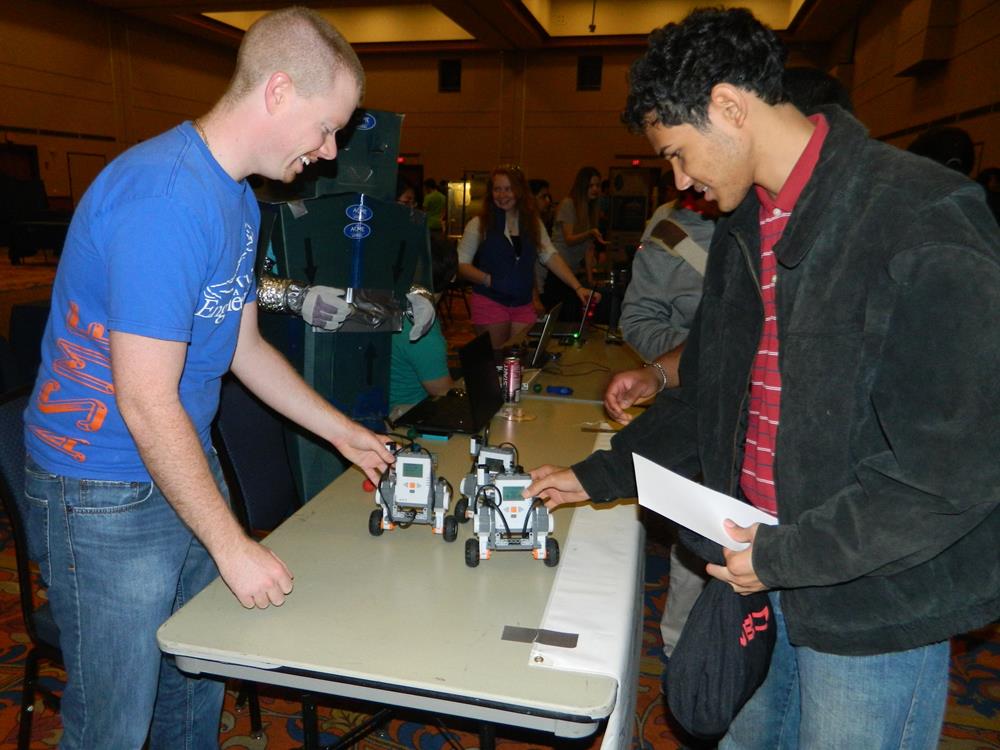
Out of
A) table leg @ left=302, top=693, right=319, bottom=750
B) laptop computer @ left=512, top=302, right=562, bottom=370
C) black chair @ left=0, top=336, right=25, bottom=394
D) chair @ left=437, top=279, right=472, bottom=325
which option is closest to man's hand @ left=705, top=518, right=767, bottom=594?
table leg @ left=302, top=693, right=319, bottom=750

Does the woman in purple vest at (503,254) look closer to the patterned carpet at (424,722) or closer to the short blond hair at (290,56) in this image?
the patterned carpet at (424,722)

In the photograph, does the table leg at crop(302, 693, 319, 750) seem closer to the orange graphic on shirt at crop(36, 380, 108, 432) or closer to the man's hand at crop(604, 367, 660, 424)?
the orange graphic on shirt at crop(36, 380, 108, 432)

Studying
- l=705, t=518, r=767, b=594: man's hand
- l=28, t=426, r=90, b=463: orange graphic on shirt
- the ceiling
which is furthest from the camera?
the ceiling

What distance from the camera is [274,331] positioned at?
236 centimetres

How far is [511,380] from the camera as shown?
246 cm

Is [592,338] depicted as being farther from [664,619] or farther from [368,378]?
[664,619]

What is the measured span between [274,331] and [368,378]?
394mm

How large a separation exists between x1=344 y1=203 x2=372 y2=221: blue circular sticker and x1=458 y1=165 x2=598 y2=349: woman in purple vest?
60.7 inches

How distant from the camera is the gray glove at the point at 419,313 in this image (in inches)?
100

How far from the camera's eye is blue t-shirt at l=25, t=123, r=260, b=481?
100cm

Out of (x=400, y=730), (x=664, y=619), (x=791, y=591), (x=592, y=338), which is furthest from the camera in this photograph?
(x=592, y=338)

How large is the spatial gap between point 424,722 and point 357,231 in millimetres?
1555

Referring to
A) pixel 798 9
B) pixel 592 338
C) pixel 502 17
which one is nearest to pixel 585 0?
pixel 502 17

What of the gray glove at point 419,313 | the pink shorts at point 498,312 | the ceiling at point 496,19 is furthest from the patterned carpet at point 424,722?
the ceiling at point 496,19
